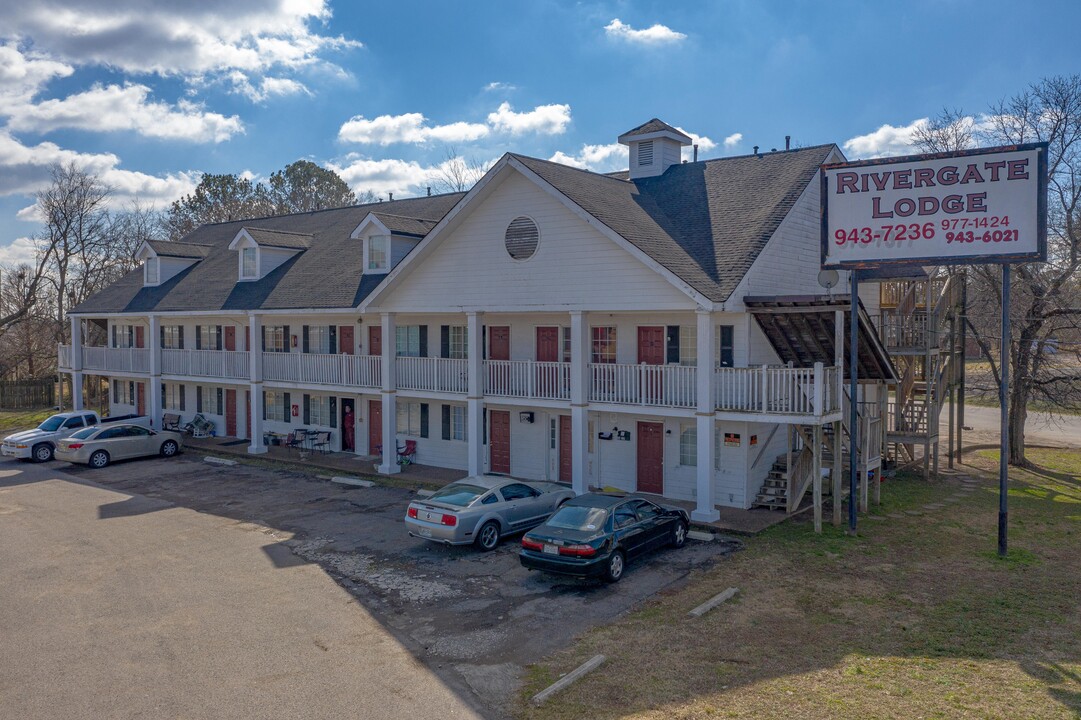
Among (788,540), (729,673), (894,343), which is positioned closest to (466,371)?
(788,540)

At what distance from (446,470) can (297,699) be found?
1523 cm

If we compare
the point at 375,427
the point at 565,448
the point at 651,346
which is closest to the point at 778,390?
the point at 651,346

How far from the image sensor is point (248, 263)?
31.8m

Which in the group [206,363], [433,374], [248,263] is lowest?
[433,374]

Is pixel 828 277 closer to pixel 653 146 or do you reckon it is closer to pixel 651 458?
pixel 651 458

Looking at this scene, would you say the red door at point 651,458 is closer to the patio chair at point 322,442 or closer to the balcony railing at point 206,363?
the patio chair at point 322,442

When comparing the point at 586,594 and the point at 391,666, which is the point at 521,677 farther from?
the point at 586,594

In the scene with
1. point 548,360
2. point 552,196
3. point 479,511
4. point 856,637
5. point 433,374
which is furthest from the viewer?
point 433,374

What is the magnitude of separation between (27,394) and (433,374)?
109 ft

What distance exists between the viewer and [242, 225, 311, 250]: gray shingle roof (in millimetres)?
31328

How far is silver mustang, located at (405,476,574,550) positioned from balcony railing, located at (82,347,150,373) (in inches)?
889

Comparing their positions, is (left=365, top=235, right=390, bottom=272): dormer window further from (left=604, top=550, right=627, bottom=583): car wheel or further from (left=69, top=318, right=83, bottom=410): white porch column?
(left=69, top=318, right=83, bottom=410): white porch column

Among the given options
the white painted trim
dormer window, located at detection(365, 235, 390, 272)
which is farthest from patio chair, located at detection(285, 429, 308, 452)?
the white painted trim

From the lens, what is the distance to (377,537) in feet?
56.9
